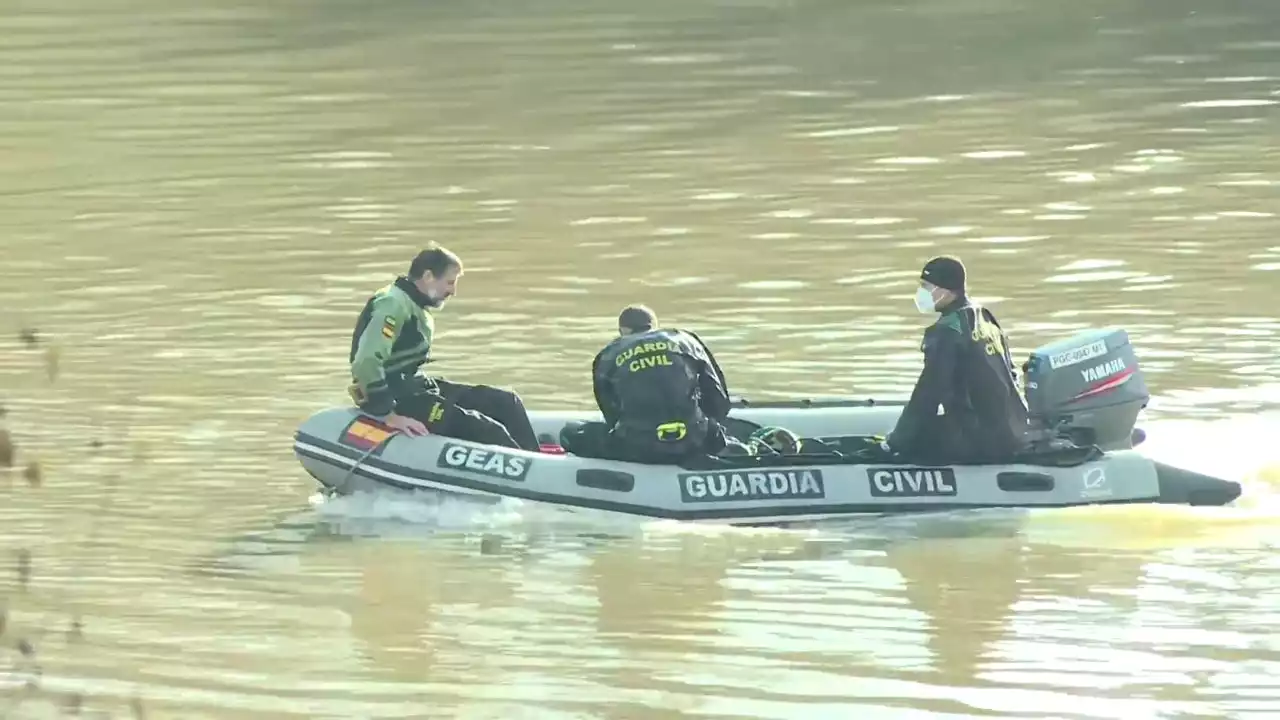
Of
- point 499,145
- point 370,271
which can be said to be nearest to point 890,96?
point 499,145

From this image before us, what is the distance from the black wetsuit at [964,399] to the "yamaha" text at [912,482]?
100mm

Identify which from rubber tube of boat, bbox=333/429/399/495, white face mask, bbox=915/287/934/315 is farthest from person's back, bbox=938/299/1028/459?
rubber tube of boat, bbox=333/429/399/495

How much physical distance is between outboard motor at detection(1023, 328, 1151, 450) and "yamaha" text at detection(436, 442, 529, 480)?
2.52 m

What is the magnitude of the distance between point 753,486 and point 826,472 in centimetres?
36

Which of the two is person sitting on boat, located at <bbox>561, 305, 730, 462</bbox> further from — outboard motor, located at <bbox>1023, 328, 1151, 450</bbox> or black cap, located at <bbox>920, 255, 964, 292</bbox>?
outboard motor, located at <bbox>1023, 328, 1151, 450</bbox>

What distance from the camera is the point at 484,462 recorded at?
10805mm

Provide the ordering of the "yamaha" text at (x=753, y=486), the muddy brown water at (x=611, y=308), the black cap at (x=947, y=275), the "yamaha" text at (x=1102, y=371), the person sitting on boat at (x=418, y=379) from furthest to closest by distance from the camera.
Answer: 1. the "yamaha" text at (x=1102, y=371)
2. the person sitting on boat at (x=418, y=379)
3. the "yamaha" text at (x=753, y=486)
4. the black cap at (x=947, y=275)
5. the muddy brown water at (x=611, y=308)

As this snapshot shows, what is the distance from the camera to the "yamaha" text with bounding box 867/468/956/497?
34.8ft

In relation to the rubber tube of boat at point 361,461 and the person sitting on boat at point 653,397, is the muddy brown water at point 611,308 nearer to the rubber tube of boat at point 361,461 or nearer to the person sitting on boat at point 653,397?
the rubber tube of boat at point 361,461

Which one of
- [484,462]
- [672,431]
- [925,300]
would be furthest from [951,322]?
[484,462]

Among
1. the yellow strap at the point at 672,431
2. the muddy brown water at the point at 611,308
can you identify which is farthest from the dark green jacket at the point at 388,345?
the yellow strap at the point at 672,431

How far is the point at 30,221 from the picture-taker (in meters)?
18.5

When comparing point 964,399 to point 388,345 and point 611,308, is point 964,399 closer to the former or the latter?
point 388,345

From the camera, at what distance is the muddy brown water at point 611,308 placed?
850cm
